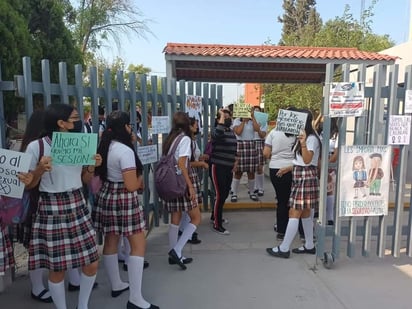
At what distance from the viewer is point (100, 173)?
3109 millimetres

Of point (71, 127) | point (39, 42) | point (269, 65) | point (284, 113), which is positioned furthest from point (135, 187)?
point (39, 42)

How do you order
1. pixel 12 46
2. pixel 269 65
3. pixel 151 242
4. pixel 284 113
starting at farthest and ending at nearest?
pixel 12 46, pixel 269 65, pixel 151 242, pixel 284 113

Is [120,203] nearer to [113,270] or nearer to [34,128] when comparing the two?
[113,270]

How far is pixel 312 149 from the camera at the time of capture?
160 inches

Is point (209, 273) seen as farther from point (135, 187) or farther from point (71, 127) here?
point (71, 127)

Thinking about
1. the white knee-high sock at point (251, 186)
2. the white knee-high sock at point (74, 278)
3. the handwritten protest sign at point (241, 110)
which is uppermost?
the handwritten protest sign at point (241, 110)

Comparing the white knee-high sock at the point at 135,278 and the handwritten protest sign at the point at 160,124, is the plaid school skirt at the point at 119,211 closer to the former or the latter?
the white knee-high sock at the point at 135,278

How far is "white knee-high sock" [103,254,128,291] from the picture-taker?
10.7 ft

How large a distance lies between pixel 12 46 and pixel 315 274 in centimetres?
1059

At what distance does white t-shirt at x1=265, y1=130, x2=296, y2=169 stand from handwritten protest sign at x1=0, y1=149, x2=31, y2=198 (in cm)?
286

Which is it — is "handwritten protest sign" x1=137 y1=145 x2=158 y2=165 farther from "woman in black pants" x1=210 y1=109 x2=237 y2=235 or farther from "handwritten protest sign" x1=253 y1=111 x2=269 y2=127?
"handwritten protest sign" x1=253 y1=111 x2=269 y2=127

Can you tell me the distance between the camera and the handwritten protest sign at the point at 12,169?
2.46m

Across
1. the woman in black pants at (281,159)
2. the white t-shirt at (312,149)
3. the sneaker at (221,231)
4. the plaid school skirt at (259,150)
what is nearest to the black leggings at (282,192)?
the woman in black pants at (281,159)

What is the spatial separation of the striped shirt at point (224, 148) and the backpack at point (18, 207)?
8.46ft
